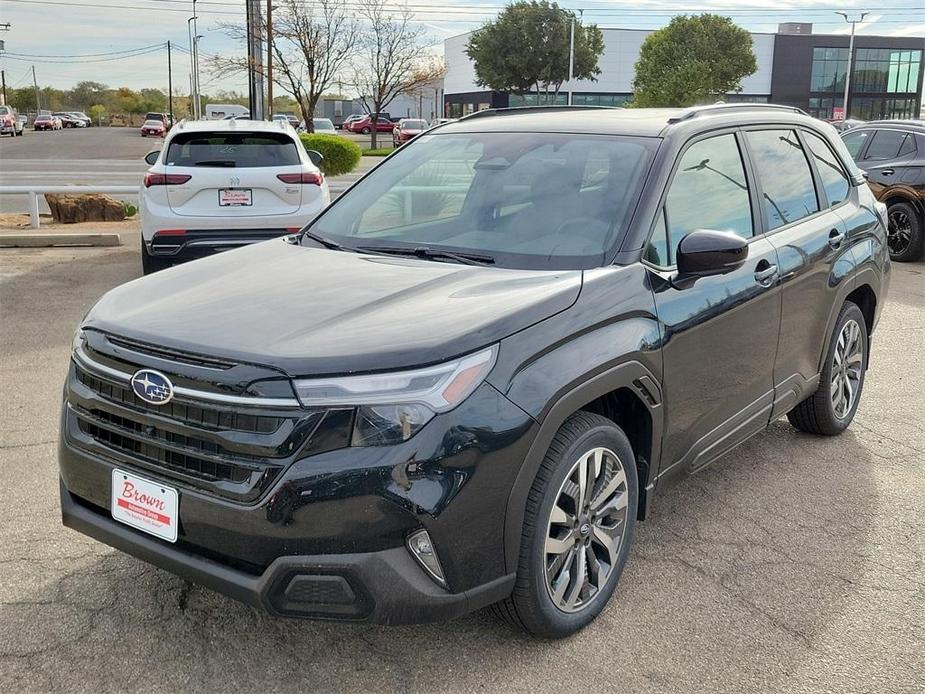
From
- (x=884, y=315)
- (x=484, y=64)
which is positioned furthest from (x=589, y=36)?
(x=884, y=315)

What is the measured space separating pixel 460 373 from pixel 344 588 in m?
0.68

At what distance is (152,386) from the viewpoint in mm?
2697

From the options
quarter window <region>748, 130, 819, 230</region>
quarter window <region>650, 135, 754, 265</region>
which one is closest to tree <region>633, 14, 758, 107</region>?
quarter window <region>748, 130, 819, 230</region>

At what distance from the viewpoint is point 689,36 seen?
59.4m

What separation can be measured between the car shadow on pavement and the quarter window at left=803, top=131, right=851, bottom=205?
6.28 feet

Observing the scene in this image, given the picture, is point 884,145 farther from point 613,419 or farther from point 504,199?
point 613,419

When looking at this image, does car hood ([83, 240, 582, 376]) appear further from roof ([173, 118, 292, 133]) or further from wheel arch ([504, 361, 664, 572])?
roof ([173, 118, 292, 133])

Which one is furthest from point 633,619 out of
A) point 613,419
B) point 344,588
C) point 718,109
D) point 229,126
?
point 229,126

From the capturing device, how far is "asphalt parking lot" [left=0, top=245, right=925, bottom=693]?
290 centimetres

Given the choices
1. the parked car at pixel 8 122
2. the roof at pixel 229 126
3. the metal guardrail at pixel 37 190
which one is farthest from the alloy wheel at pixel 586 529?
the parked car at pixel 8 122

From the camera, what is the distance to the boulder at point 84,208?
1391 cm

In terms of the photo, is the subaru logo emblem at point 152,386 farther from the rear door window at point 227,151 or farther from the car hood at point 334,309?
the rear door window at point 227,151

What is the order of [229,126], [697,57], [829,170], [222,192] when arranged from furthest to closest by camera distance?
[697,57], [229,126], [222,192], [829,170]

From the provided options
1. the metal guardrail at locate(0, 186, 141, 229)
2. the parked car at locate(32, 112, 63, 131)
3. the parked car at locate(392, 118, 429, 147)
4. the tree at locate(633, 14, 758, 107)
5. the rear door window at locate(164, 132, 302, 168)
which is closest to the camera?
the rear door window at locate(164, 132, 302, 168)
